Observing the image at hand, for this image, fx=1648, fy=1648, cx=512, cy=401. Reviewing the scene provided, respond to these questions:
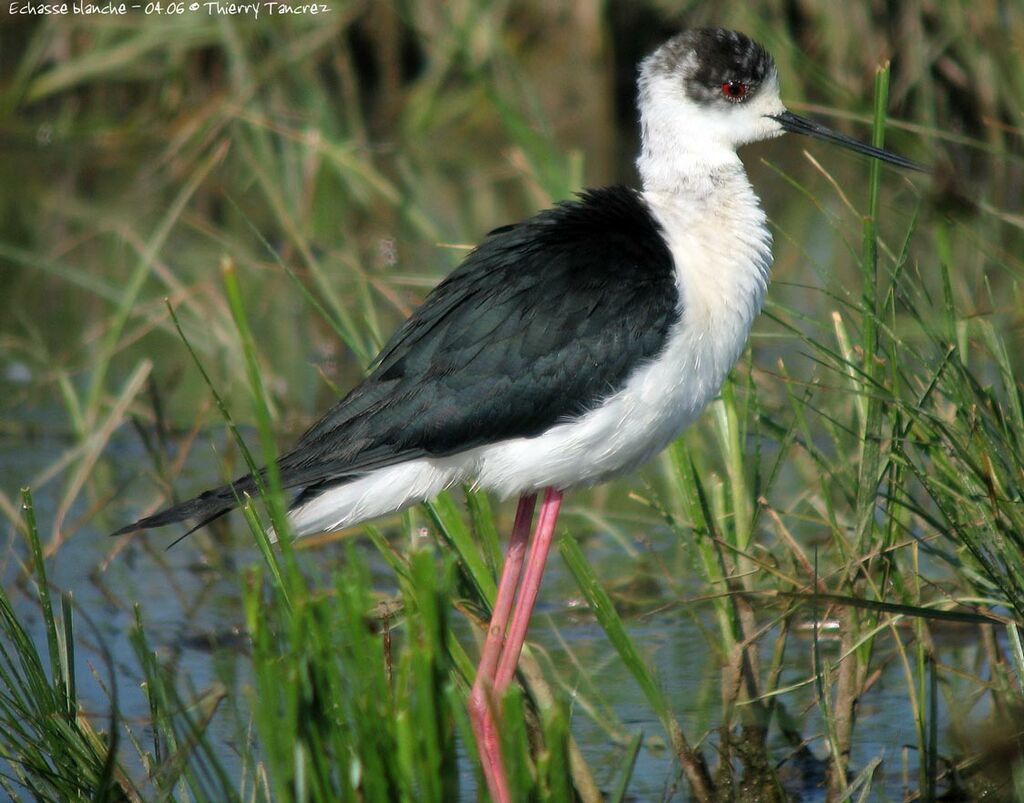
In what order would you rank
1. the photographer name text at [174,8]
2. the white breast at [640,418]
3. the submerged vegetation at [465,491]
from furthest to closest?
the photographer name text at [174,8] < the white breast at [640,418] < the submerged vegetation at [465,491]

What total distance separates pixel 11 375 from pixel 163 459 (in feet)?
5.45

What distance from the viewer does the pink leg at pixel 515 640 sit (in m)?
3.01

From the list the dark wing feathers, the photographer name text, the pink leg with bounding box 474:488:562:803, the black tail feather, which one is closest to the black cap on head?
the dark wing feathers

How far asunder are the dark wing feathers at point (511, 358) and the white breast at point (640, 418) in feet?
0.10

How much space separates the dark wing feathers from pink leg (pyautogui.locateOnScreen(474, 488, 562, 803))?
247 mm

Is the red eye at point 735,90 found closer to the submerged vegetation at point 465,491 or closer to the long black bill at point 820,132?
the long black bill at point 820,132

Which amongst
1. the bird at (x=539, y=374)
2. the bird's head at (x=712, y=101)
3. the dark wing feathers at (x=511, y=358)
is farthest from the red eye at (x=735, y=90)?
the dark wing feathers at (x=511, y=358)

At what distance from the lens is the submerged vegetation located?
2.44m

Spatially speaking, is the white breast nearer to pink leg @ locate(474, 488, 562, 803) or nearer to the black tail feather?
pink leg @ locate(474, 488, 562, 803)

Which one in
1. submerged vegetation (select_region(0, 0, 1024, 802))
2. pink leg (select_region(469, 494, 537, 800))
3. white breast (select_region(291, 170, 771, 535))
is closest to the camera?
submerged vegetation (select_region(0, 0, 1024, 802))

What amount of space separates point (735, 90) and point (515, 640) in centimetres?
119

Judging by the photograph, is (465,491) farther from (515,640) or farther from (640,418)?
(640,418)

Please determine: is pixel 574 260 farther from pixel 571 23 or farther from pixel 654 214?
pixel 571 23

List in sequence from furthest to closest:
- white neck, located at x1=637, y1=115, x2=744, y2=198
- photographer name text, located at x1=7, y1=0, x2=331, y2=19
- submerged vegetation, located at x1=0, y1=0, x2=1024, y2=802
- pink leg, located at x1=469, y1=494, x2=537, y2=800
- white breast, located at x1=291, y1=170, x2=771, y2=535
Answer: photographer name text, located at x1=7, y1=0, x2=331, y2=19 < white neck, located at x1=637, y1=115, x2=744, y2=198 < pink leg, located at x1=469, y1=494, x2=537, y2=800 < white breast, located at x1=291, y1=170, x2=771, y2=535 < submerged vegetation, located at x1=0, y1=0, x2=1024, y2=802
